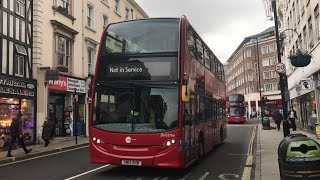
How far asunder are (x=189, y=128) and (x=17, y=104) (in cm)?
1282

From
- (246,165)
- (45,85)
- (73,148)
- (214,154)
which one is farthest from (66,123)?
(246,165)

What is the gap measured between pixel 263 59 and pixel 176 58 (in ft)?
273

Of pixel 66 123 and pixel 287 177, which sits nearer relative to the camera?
pixel 287 177

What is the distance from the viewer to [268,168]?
11.6m

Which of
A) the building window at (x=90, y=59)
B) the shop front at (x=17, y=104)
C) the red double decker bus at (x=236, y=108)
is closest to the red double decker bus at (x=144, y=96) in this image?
the shop front at (x=17, y=104)

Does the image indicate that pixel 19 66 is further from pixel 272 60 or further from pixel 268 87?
pixel 268 87

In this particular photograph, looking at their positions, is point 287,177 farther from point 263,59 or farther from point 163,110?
point 263,59

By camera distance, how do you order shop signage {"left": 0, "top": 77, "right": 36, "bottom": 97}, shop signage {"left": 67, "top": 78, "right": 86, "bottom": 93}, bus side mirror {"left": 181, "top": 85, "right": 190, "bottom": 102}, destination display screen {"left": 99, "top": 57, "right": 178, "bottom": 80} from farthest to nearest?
1. shop signage {"left": 67, "top": 78, "right": 86, "bottom": 93}
2. shop signage {"left": 0, "top": 77, "right": 36, "bottom": 97}
3. destination display screen {"left": 99, "top": 57, "right": 178, "bottom": 80}
4. bus side mirror {"left": 181, "top": 85, "right": 190, "bottom": 102}

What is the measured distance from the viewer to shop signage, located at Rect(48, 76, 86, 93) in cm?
2414

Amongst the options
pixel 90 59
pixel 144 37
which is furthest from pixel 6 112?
pixel 144 37

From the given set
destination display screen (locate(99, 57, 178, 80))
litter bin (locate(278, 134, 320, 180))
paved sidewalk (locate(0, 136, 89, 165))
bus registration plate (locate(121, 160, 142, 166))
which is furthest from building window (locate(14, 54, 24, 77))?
litter bin (locate(278, 134, 320, 180))

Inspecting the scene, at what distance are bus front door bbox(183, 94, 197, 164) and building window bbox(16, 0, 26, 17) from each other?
13.6m

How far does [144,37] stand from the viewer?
36.6ft

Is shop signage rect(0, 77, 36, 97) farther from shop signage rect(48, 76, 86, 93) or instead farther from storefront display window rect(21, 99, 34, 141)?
shop signage rect(48, 76, 86, 93)
